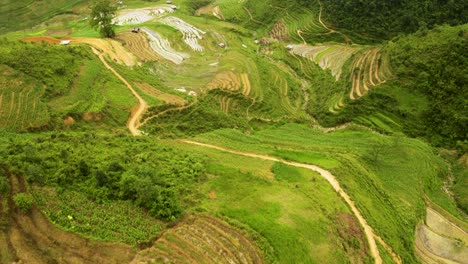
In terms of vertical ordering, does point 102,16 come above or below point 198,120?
above

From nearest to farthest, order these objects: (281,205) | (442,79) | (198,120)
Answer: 1. (281,205)
2. (198,120)
3. (442,79)

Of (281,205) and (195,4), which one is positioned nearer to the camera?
(281,205)

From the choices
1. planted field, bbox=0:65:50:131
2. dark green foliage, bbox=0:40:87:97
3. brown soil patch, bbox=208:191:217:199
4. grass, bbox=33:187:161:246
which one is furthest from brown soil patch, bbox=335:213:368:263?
dark green foliage, bbox=0:40:87:97

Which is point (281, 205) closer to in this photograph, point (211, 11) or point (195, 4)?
point (211, 11)

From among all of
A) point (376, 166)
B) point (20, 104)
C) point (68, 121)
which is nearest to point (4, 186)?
point (68, 121)

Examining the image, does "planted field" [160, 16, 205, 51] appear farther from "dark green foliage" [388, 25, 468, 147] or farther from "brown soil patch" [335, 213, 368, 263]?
"brown soil patch" [335, 213, 368, 263]

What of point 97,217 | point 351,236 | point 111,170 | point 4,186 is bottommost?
point 351,236
